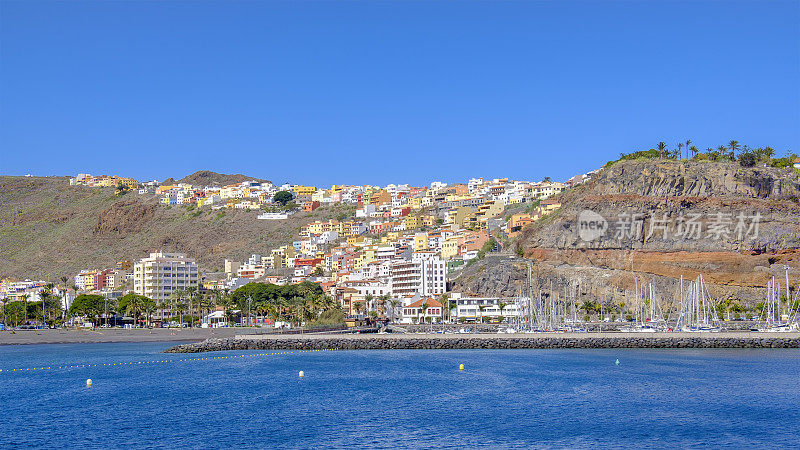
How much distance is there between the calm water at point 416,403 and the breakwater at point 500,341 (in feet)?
23.2

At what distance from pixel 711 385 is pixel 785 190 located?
83.3m

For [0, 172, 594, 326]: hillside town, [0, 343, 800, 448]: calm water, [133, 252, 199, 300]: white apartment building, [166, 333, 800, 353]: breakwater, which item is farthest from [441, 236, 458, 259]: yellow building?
[0, 343, 800, 448]: calm water

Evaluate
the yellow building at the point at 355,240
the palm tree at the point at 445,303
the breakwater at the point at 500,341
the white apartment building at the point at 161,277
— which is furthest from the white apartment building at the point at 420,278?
the yellow building at the point at 355,240

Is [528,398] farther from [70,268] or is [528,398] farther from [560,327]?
[70,268]

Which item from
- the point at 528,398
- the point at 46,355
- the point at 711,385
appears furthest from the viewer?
→ the point at 46,355

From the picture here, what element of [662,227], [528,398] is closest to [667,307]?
[662,227]

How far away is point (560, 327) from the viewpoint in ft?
296

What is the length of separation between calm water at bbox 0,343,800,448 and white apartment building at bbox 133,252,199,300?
79.0 metres

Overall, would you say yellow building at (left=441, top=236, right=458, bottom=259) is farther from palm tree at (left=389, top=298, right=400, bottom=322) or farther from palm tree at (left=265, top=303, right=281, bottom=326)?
palm tree at (left=265, top=303, right=281, bottom=326)

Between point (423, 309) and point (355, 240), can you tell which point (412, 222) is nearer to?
point (355, 240)

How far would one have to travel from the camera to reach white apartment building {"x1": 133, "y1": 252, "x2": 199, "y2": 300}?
142875 millimetres

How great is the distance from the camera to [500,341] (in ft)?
253

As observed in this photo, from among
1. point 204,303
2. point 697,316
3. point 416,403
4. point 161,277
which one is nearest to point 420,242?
point 161,277

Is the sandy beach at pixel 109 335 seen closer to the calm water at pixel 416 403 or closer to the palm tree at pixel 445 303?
the palm tree at pixel 445 303
